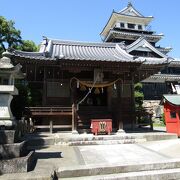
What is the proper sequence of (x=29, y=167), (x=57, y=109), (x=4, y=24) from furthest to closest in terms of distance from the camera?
1. (x=4, y=24)
2. (x=57, y=109)
3. (x=29, y=167)

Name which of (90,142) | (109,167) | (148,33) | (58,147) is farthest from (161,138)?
(148,33)

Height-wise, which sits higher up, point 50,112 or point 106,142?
point 50,112

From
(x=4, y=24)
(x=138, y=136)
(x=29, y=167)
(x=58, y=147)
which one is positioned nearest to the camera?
(x=29, y=167)

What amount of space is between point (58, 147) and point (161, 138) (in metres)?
5.66

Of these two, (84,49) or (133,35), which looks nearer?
(84,49)

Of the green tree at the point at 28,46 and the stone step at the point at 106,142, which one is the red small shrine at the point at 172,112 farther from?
the green tree at the point at 28,46

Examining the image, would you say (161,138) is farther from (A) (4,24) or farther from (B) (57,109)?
(A) (4,24)

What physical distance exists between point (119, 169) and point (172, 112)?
25.5 ft

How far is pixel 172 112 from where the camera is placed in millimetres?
12797

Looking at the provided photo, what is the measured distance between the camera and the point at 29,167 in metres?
5.48

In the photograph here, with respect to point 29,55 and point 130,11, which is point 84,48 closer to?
point 29,55

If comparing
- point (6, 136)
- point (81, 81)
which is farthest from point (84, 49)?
point (6, 136)

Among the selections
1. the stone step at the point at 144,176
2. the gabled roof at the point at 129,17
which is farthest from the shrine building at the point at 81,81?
the gabled roof at the point at 129,17

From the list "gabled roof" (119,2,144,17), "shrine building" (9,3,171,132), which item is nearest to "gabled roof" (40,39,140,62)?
"shrine building" (9,3,171,132)
